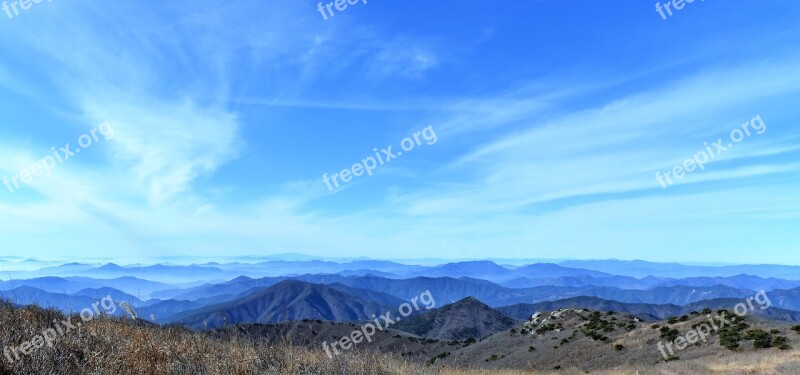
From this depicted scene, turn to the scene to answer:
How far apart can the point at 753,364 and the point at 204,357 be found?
21190 millimetres

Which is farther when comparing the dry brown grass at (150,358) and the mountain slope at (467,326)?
the mountain slope at (467,326)

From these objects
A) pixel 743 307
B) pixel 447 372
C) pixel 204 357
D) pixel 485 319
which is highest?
pixel 204 357

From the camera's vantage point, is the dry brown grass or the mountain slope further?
the mountain slope

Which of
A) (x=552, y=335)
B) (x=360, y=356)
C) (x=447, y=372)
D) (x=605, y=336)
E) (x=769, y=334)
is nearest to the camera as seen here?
(x=360, y=356)

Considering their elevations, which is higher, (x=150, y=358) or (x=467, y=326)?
(x=150, y=358)

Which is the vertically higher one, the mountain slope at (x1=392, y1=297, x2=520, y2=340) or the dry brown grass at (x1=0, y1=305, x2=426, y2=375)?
the dry brown grass at (x1=0, y1=305, x2=426, y2=375)

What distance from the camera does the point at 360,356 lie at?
952cm

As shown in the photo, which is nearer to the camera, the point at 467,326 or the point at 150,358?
the point at 150,358

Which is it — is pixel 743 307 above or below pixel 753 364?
below

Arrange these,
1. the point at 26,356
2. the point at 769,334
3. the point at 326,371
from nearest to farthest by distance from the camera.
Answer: the point at 26,356 → the point at 326,371 → the point at 769,334

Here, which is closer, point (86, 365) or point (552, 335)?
point (86, 365)

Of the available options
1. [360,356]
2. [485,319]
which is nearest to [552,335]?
[360,356]

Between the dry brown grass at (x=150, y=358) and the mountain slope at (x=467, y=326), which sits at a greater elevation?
the dry brown grass at (x=150, y=358)

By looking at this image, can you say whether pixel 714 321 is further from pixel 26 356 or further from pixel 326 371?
pixel 26 356
